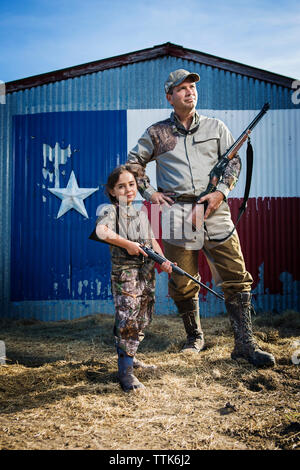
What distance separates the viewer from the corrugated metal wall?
21.9 ft

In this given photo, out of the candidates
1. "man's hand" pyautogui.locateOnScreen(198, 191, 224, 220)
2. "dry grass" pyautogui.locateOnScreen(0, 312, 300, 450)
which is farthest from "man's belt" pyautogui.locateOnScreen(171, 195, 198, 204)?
"dry grass" pyautogui.locateOnScreen(0, 312, 300, 450)

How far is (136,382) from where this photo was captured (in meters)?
2.71

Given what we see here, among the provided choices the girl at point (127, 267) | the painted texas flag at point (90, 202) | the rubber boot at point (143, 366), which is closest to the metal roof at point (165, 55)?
the painted texas flag at point (90, 202)

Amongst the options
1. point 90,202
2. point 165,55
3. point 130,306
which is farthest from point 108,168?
point 130,306

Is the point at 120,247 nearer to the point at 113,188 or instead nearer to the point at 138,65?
the point at 113,188

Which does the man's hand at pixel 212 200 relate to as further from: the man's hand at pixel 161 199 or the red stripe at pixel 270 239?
the red stripe at pixel 270 239

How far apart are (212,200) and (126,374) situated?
157 cm

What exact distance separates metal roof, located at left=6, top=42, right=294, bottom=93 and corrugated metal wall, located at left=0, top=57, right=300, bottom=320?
0.32 ft

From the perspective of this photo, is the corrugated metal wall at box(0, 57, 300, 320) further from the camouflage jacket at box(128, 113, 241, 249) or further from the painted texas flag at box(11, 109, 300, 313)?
the camouflage jacket at box(128, 113, 241, 249)

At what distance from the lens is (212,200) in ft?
10.9

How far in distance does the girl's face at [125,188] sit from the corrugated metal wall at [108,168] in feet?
12.6

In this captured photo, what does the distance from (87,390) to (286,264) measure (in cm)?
487

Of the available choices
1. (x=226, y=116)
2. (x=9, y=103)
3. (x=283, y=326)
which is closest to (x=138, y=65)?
(x=226, y=116)

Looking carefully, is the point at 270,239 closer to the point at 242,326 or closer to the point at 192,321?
the point at 192,321
